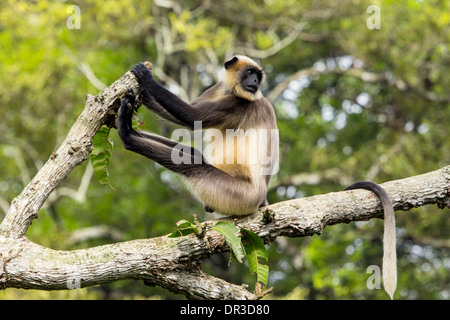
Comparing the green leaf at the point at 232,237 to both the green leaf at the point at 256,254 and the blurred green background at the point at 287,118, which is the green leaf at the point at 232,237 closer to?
the green leaf at the point at 256,254

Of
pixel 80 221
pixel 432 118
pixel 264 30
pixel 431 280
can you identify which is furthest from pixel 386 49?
pixel 80 221

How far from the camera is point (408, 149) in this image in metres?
18.5

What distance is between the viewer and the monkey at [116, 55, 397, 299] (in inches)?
261

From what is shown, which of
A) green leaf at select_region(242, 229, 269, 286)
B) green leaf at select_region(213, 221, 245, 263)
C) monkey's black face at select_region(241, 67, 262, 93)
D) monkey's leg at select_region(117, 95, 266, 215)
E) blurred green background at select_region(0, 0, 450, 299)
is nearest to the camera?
green leaf at select_region(213, 221, 245, 263)

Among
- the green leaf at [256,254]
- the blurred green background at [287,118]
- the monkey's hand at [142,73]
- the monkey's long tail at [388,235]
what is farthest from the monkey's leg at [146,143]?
the blurred green background at [287,118]

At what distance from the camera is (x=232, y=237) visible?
5844 mm

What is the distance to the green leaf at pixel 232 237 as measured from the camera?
18.8ft

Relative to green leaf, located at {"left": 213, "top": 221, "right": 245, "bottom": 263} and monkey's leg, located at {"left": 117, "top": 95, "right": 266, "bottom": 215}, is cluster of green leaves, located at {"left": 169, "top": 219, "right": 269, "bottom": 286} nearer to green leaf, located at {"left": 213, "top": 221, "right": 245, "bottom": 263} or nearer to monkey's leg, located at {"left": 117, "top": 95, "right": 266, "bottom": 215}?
green leaf, located at {"left": 213, "top": 221, "right": 245, "bottom": 263}

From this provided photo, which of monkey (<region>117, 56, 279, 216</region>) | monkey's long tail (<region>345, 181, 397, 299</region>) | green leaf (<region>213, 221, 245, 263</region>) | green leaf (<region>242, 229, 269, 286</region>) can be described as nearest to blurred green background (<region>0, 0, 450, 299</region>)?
monkey (<region>117, 56, 279, 216</region>)

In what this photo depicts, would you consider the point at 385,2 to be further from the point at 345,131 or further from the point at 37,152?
the point at 37,152

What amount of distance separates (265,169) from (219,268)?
1619cm

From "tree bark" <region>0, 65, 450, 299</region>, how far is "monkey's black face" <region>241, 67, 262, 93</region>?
1714mm

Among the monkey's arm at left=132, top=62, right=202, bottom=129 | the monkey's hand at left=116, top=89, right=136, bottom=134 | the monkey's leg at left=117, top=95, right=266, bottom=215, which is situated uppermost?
the monkey's arm at left=132, top=62, right=202, bottom=129

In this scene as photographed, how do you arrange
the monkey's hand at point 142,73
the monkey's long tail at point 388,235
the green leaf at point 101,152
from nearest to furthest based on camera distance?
the monkey's long tail at point 388,235 < the monkey's hand at point 142,73 < the green leaf at point 101,152
